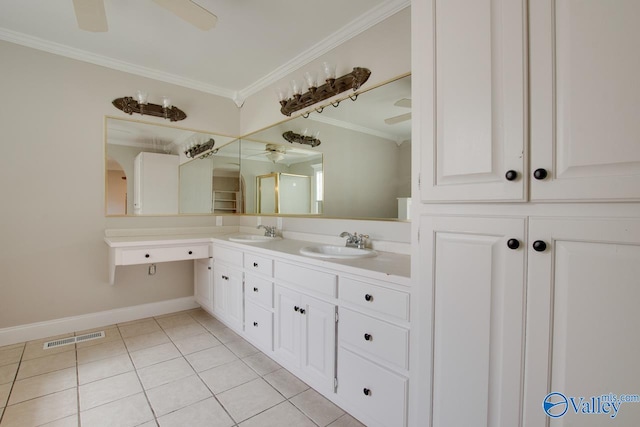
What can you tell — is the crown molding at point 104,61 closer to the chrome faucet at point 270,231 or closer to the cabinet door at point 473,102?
the chrome faucet at point 270,231

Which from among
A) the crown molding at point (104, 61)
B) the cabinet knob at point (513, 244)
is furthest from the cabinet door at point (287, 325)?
the crown molding at point (104, 61)

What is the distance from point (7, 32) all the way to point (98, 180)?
1.25m

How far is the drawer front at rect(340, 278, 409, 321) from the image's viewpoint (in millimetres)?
1298

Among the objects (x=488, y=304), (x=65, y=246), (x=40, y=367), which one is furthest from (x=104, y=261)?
(x=488, y=304)

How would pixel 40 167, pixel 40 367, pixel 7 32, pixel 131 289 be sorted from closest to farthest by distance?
pixel 40 367 < pixel 7 32 < pixel 40 167 < pixel 131 289

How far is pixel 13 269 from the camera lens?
8.03 feet

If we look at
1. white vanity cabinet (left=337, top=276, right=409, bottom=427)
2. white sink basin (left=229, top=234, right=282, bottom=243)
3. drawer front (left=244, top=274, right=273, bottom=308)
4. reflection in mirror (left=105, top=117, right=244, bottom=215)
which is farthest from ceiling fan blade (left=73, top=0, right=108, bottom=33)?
white vanity cabinet (left=337, top=276, right=409, bottom=427)

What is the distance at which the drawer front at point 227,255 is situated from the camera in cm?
248

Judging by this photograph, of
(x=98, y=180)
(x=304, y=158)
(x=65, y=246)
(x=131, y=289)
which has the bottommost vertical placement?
(x=131, y=289)

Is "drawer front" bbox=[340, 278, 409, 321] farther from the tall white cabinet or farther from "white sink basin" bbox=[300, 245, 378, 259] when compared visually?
"white sink basin" bbox=[300, 245, 378, 259]

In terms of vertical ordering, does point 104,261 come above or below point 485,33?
below

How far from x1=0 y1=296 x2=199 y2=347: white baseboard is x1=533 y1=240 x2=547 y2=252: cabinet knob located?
3.35m

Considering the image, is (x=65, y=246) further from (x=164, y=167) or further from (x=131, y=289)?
(x=164, y=167)

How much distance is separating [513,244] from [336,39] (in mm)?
2080
